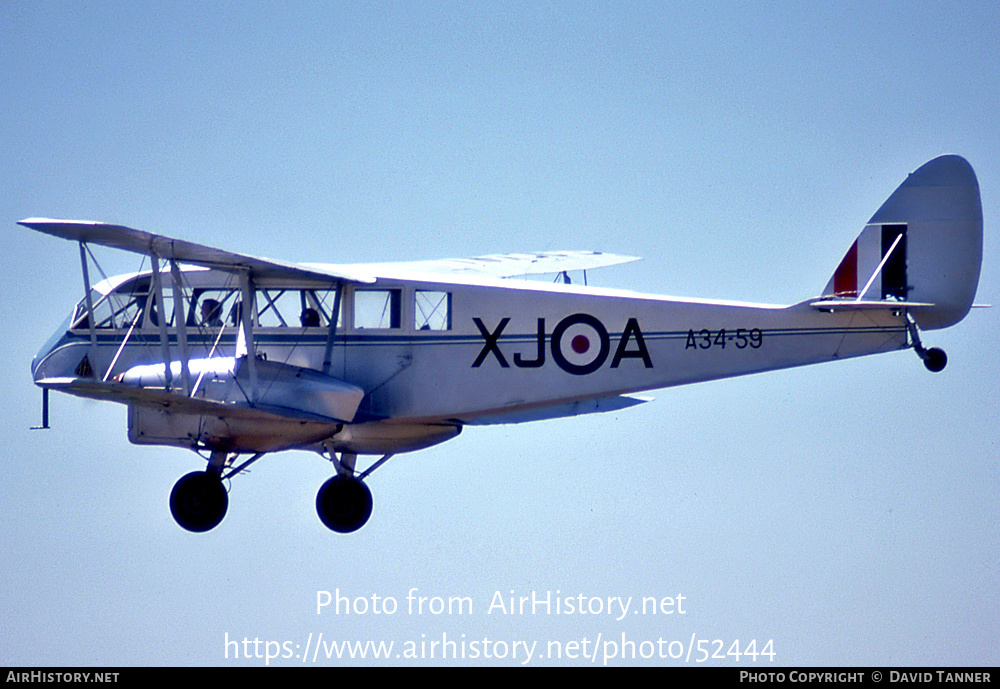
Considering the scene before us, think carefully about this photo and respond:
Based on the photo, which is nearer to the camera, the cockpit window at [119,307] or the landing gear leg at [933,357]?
the landing gear leg at [933,357]

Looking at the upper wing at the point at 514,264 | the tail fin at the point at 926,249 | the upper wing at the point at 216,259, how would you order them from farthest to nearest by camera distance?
the upper wing at the point at 514,264 → the tail fin at the point at 926,249 → the upper wing at the point at 216,259

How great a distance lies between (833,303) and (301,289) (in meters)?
6.84

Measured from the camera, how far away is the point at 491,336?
1819 cm

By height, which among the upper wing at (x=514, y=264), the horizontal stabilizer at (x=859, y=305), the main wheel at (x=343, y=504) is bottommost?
the main wheel at (x=343, y=504)

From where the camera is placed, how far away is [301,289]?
18.5m

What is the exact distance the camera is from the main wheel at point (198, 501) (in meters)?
19.0

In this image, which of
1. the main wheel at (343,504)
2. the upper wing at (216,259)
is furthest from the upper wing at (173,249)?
the main wheel at (343,504)

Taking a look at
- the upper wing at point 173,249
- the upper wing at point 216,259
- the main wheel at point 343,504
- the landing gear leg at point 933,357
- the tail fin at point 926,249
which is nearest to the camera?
the upper wing at point 173,249

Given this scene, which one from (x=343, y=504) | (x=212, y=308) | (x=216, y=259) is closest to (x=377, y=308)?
(x=216, y=259)

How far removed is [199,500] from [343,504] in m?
2.04

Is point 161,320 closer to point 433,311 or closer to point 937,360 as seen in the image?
point 433,311

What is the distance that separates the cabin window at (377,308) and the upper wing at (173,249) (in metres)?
0.28

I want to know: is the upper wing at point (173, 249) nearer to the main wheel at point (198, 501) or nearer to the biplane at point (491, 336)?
the biplane at point (491, 336)
